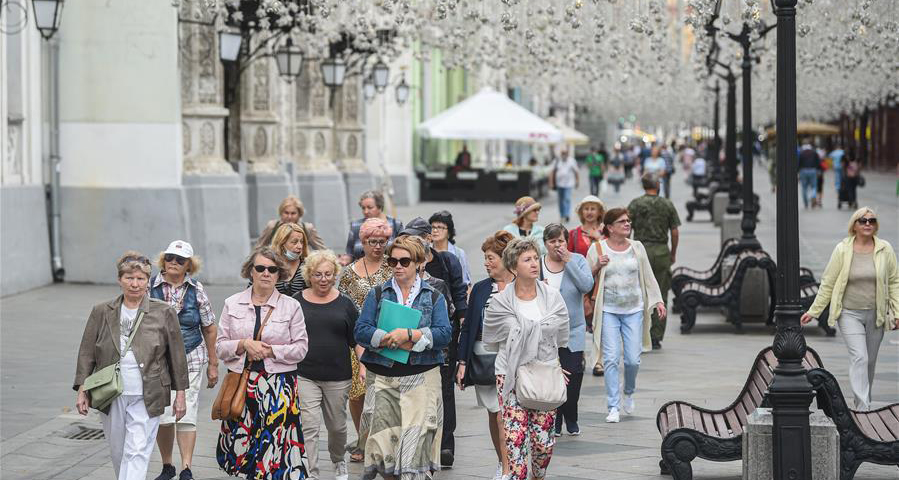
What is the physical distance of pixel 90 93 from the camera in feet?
65.1

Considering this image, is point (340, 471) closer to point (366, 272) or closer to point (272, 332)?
point (272, 332)

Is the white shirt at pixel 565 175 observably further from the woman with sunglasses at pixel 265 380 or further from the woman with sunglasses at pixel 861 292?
the woman with sunglasses at pixel 265 380

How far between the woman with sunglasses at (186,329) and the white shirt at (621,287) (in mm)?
3440

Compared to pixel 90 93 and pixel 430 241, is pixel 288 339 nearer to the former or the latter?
pixel 430 241

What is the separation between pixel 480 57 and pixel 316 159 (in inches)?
210

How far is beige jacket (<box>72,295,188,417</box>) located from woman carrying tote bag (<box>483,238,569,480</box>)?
1795mm

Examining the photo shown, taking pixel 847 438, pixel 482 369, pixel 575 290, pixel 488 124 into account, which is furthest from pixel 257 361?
pixel 488 124

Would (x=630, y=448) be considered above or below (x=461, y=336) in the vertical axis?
below

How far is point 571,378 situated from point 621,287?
1224 mm

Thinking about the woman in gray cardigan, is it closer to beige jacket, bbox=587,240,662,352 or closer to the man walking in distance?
beige jacket, bbox=587,240,662,352

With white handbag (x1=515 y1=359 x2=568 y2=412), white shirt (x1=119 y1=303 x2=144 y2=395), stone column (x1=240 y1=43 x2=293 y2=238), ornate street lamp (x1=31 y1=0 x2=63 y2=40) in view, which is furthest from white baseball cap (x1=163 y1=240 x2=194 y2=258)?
stone column (x1=240 y1=43 x2=293 y2=238)

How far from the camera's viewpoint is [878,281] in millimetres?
10852

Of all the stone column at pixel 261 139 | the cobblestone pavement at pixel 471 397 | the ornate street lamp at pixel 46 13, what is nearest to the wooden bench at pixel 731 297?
the cobblestone pavement at pixel 471 397

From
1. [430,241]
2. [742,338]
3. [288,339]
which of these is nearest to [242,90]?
[742,338]
